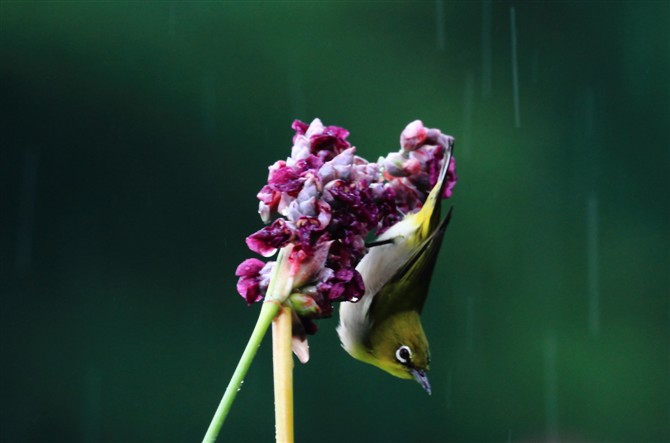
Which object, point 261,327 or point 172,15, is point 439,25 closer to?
point 172,15

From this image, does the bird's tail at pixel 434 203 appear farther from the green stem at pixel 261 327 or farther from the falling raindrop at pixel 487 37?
the falling raindrop at pixel 487 37

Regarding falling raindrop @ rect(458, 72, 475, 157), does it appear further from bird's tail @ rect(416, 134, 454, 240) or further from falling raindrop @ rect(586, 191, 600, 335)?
bird's tail @ rect(416, 134, 454, 240)

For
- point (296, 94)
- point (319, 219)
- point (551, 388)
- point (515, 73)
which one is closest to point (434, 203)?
point (319, 219)

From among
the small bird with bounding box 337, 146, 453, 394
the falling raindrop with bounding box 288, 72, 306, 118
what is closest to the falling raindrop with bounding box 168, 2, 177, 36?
the falling raindrop with bounding box 288, 72, 306, 118

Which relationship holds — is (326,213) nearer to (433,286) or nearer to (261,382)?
(261,382)

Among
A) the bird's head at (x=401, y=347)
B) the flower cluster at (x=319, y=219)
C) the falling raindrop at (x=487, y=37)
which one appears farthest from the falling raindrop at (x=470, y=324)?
the flower cluster at (x=319, y=219)

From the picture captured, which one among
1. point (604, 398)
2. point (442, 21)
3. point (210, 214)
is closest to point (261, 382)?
point (210, 214)
